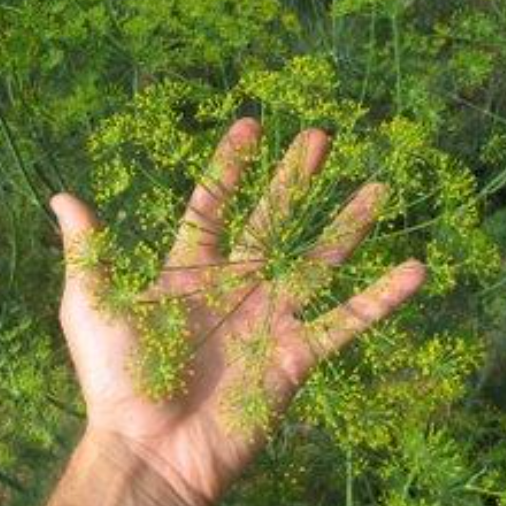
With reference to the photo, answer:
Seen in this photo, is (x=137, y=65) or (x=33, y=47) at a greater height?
(x=33, y=47)

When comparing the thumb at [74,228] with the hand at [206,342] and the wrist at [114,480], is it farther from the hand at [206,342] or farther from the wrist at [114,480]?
the wrist at [114,480]

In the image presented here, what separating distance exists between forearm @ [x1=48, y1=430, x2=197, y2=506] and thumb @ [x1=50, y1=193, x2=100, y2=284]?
47cm

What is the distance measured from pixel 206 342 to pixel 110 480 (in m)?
0.46

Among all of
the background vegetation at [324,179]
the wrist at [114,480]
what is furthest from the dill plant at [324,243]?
the wrist at [114,480]

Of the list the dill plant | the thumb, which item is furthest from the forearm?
the thumb

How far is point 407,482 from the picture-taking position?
128 inches

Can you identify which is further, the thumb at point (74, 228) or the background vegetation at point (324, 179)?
the background vegetation at point (324, 179)

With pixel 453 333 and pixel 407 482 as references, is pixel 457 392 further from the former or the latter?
pixel 453 333

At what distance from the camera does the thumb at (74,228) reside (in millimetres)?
2947

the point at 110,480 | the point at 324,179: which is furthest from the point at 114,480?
the point at 324,179

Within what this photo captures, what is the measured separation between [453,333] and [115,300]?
1621mm

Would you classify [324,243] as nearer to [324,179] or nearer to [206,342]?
[324,179]

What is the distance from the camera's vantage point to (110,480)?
3.08 meters

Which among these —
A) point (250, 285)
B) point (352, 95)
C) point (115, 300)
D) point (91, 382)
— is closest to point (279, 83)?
point (250, 285)
